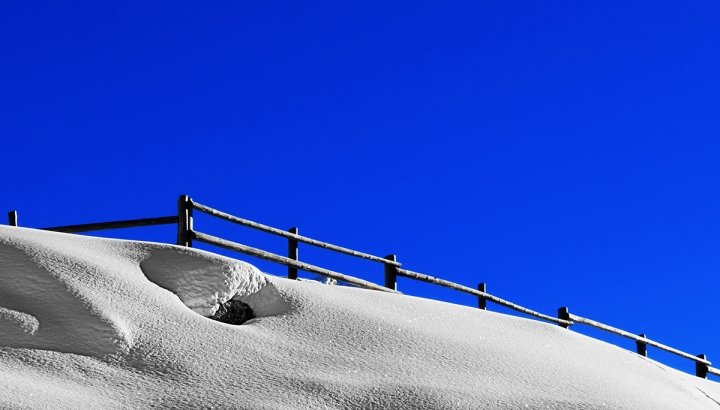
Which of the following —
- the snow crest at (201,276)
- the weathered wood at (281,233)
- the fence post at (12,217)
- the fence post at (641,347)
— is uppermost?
the fence post at (12,217)

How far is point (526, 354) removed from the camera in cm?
752

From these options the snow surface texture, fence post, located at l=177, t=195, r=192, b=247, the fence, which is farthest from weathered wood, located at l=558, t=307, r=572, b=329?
fence post, located at l=177, t=195, r=192, b=247

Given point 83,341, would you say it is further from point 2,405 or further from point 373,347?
point 373,347

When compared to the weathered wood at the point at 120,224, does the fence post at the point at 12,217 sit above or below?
above

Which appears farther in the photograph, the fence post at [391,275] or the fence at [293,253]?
the fence post at [391,275]

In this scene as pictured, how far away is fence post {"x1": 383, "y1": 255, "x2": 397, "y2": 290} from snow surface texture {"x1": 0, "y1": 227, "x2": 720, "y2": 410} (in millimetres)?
3397

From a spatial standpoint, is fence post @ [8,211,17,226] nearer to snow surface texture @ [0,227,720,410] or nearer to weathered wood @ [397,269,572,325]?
snow surface texture @ [0,227,720,410]

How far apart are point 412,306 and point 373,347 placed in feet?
5.42

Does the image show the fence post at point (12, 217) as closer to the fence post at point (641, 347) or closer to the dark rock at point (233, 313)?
the dark rock at point (233, 313)

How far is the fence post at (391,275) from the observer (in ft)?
38.3

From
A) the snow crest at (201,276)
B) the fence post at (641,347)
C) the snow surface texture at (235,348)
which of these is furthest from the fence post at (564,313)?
the snow crest at (201,276)

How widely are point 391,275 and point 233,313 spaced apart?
5.00m

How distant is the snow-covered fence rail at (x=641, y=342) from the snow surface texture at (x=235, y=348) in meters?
5.13

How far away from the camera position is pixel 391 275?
11719mm
